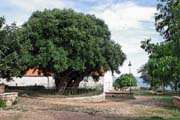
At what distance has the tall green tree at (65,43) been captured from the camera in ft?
132

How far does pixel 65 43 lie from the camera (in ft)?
137

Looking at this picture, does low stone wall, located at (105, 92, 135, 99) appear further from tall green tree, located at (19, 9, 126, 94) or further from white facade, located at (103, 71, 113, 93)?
white facade, located at (103, 71, 113, 93)

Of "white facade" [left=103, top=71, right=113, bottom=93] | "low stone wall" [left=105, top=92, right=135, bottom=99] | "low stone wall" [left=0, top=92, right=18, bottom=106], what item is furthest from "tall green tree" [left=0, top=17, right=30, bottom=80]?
"white facade" [left=103, top=71, right=113, bottom=93]

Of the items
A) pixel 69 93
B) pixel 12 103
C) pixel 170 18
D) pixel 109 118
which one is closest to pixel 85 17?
pixel 69 93

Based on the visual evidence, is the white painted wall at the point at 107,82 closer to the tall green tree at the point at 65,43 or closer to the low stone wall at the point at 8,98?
the tall green tree at the point at 65,43

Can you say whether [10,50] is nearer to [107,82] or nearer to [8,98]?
[8,98]

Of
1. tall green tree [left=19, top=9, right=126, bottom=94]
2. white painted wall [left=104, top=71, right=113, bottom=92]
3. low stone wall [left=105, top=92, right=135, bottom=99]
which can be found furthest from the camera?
white painted wall [left=104, top=71, right=113, bottom=92]

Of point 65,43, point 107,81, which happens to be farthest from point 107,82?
point 65,43

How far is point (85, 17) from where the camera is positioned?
43094mm

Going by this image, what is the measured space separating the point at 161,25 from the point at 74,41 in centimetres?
2271

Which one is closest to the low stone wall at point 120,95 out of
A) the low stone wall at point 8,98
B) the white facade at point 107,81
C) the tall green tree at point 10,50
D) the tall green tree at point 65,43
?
the tall green tree at point 65,43

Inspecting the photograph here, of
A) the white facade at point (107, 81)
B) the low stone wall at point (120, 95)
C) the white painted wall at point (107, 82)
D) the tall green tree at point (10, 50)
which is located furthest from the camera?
the white painted wall at point (107, 82)

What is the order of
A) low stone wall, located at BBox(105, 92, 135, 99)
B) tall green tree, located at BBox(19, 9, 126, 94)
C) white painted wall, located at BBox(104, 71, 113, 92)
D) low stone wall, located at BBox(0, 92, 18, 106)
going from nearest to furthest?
low stone wall, located at BBox(0, 92, 18, 106) → tall green tree, located at BBox(19, 9, 126, 94) → low stone wall, located at BBox(105, 92, 135, 99) → white painted wall, located at BBox(104, 71, 113, 92)

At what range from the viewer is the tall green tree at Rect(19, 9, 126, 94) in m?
40.1
